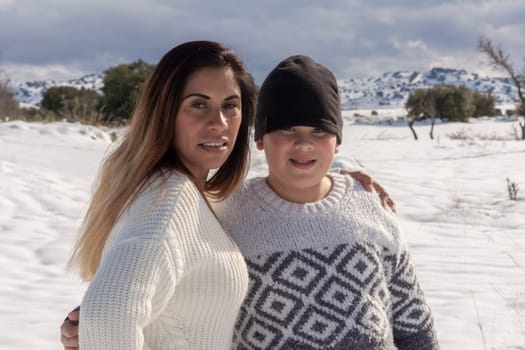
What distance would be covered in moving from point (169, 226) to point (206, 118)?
43cm

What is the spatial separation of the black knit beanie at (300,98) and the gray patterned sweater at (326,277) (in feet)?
0.82

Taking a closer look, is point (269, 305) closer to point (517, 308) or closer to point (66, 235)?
point (517, 308)

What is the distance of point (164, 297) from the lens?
4.22 feet

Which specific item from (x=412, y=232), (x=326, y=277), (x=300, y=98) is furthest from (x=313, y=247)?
(x=412, y=232)

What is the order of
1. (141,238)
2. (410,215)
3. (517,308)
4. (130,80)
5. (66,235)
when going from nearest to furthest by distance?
(141,238), (517,308), (66,235), (410,215), (130,80)

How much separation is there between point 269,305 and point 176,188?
1.65ft

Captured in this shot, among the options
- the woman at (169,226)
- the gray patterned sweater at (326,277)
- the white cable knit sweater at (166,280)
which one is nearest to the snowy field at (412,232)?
the gray patterned sweater at (326,277)

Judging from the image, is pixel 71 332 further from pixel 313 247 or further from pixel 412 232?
pixel 412 232

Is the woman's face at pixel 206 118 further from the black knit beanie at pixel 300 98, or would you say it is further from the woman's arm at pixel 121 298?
the woman's arm at pixel 121 298

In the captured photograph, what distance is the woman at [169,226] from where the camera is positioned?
1199mm

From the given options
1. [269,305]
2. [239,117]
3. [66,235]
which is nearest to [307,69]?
[239,117]

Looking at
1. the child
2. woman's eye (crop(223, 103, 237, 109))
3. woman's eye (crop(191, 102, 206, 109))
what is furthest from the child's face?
woman's eye (crop(191, 102, 206, 109))

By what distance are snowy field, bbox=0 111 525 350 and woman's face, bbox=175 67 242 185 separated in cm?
121

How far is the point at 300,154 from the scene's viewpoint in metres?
1.69
